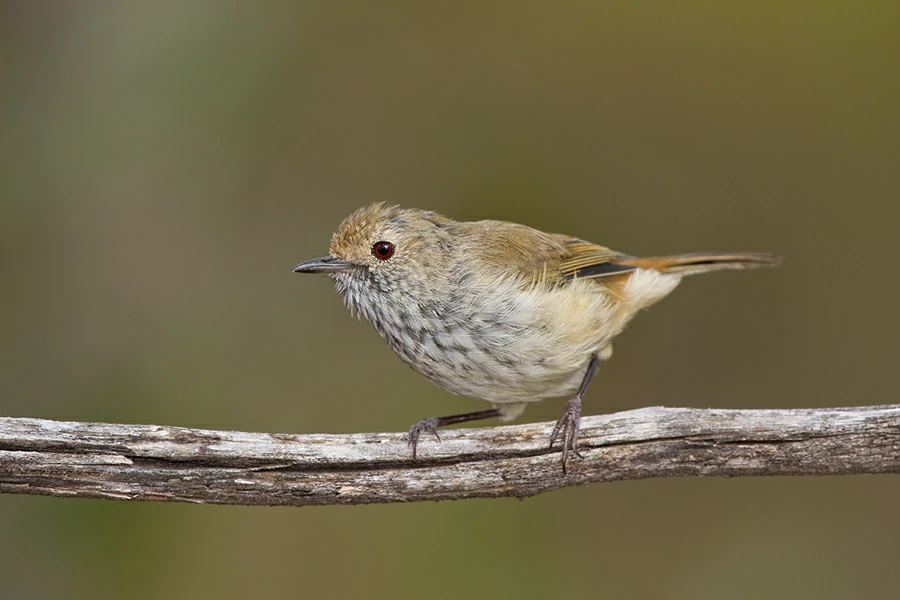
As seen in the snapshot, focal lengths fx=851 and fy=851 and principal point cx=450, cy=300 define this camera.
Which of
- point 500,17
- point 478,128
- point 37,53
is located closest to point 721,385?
point 478,128

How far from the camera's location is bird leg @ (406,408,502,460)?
3.81m

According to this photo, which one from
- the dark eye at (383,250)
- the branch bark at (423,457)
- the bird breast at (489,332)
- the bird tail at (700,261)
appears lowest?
the branch bark at (423,457)

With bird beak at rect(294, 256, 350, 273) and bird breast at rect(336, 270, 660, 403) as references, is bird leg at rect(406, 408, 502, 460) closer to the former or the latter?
bird breast at rect(336, 270, 660, 403)

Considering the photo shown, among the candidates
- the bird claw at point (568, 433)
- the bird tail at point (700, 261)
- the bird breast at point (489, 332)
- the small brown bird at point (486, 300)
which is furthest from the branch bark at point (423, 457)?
Answer: the bird tail at point (700, 261)

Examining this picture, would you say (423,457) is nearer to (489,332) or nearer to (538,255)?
(489,332)

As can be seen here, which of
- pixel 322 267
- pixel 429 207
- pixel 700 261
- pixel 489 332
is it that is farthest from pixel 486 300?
pixel 429 207

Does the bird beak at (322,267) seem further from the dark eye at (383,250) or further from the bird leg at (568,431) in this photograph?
the bird leg at (568,431)

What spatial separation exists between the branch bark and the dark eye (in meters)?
1.11

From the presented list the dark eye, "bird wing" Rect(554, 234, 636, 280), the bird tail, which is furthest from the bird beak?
the bird tail

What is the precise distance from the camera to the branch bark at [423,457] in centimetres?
347

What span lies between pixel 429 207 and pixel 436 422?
251 cm

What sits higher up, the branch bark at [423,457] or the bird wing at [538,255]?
the bird wing at [538,255]

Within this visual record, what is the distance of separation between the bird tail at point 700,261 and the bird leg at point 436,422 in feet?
4.02

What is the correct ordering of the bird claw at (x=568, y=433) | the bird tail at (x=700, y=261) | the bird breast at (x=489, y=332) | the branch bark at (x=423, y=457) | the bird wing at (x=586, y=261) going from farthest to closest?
the bird tail at (x=700, y=261), the bird wing at (x=586, y=261), the bird breast at (x=489, y=332), the bird claw at (x=568, y=433), the branch bark at (x=423, y=457)
